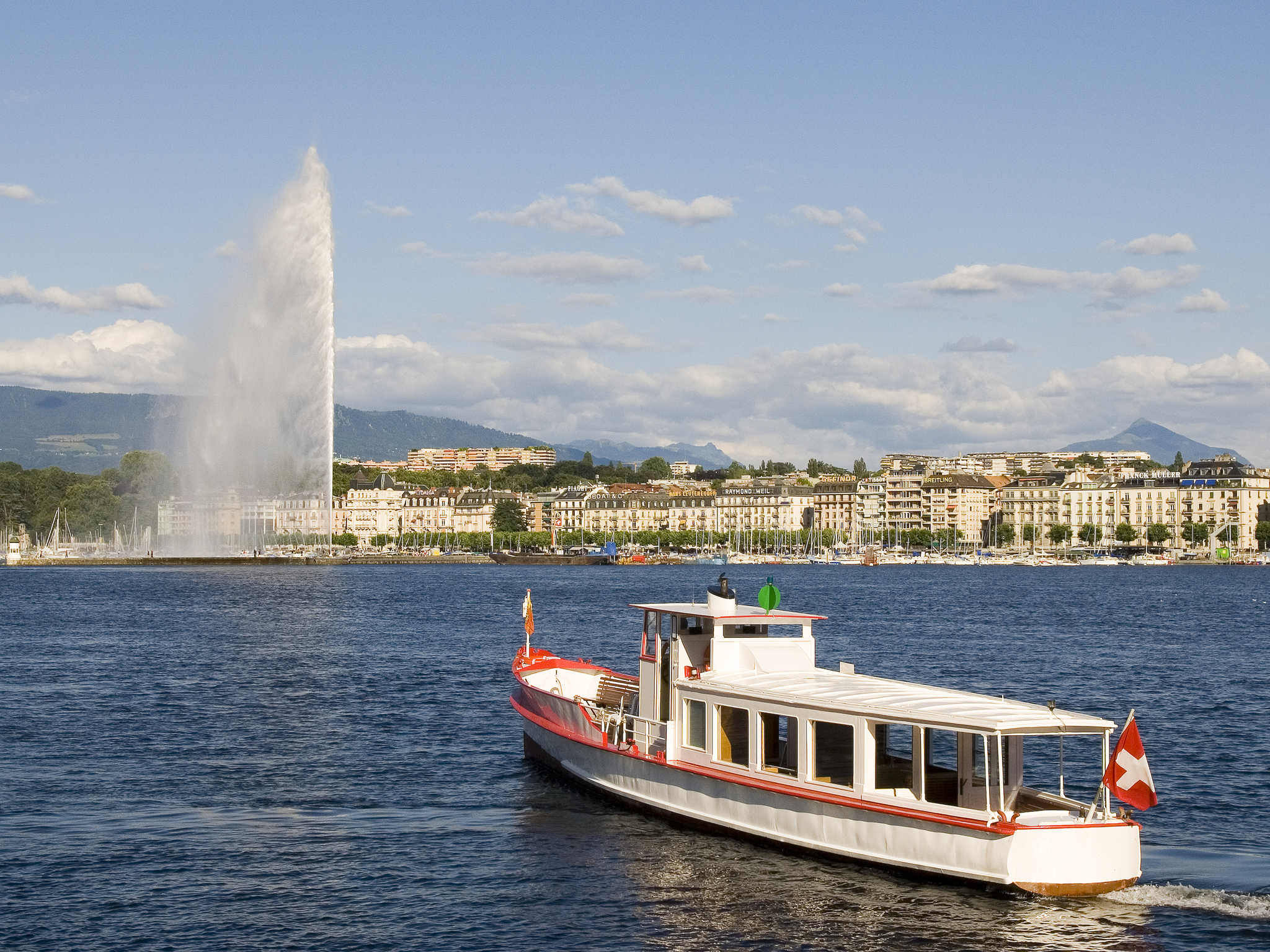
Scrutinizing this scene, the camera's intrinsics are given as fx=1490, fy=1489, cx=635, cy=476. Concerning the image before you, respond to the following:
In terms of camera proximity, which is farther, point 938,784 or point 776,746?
point 776,746

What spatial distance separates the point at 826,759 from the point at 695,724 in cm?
288

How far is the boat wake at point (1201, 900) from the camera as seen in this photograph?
765 inches

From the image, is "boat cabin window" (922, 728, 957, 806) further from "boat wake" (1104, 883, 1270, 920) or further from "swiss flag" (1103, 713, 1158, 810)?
"boat wake" (1104, 883, 1270, 920)

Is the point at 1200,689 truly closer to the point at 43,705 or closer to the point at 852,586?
the point at 43,705

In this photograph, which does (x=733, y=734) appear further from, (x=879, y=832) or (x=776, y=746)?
(x=879, y=832)

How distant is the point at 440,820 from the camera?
2464 cm

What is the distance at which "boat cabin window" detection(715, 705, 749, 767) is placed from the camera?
2308 centimetres

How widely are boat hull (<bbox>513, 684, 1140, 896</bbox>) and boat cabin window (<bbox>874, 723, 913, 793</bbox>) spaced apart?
28.8 inches

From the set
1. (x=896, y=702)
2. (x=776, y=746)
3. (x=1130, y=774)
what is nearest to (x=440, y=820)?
(x=776, y=746)

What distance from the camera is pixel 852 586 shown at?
408 ft

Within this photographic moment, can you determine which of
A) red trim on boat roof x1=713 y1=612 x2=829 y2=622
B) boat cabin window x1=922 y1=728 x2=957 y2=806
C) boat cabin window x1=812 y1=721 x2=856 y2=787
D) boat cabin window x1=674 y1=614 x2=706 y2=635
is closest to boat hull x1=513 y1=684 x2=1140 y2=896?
boat cabin window x1=812 y1=721 x2=856 y2=787

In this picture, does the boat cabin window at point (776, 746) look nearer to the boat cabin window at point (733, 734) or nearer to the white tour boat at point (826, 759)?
the white tour boat at point (826, 759)

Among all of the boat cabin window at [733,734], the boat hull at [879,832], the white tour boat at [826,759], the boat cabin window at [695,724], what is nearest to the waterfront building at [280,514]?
the white tour boat at [826,759]

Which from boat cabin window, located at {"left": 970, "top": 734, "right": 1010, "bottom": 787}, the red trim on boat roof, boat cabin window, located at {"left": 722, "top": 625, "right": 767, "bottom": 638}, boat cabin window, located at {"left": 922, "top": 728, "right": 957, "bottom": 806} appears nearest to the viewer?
boat cabin window, located at {"left": 970, "top": 734, "right": 1010, "bottom": 787}
